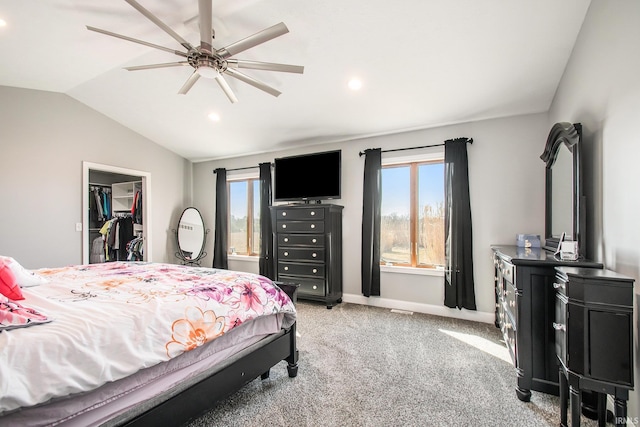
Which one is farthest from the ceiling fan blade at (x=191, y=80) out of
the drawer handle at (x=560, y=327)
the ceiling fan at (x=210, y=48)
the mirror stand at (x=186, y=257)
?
the mirror stand at (x=186, y=257)

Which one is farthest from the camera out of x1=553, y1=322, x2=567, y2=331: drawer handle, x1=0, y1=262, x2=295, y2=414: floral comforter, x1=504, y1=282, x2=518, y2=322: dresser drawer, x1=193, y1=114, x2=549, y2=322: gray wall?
x1=193, y1=114, x2=549, y2=322: gray wall

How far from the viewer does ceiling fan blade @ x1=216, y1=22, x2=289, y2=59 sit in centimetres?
184

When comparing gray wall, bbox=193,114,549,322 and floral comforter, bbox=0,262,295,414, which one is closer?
floral comforter, bbox=0,262,295,414

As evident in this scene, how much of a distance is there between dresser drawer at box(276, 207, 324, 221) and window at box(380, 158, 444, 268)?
922mm

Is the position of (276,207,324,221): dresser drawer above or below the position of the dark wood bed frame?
above

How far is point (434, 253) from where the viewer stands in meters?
3.66

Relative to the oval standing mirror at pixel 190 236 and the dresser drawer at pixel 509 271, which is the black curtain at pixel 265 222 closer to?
the oval standing mirror at pixel 190 236

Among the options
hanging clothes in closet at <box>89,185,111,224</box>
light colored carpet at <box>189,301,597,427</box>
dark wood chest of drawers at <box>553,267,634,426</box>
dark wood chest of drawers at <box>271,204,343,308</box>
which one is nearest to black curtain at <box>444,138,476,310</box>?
light colored carpet at <box>189,301,597,427</box>

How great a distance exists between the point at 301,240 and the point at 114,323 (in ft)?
9.13

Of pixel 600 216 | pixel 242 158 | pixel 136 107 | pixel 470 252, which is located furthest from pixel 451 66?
pixel 136 107

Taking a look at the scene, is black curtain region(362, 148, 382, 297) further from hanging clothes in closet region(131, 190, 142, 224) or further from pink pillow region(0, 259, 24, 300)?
hanging clothes in closet region(131, 190, 142, 224)

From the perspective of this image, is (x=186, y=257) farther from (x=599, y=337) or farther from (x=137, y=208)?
(x=599, y=337)

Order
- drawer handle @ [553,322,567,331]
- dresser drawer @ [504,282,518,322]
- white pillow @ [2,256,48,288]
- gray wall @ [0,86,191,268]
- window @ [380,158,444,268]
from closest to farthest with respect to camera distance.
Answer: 1. drawer handle @ [553,322,567,331]
2. white pillow @ [2,256,48,288]
3. dresser drawer @ [504,282,518,322]
4. gray wall @ [0,86,191,268]
5. window @ [380,158,444,268]

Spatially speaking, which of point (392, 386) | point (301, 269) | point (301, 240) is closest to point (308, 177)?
point (301, 240)
